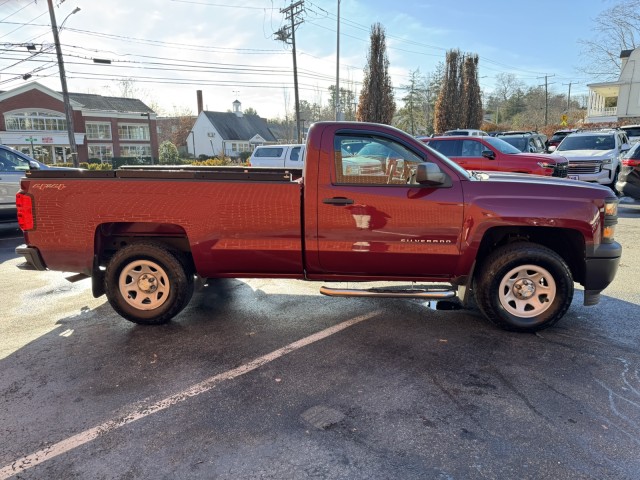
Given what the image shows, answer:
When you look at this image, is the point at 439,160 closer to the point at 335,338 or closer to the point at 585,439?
the point at 335,338

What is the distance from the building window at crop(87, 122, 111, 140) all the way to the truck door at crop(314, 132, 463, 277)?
57.3m

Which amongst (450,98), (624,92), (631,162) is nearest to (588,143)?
(631,162)

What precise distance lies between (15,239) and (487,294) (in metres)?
→ 9.77

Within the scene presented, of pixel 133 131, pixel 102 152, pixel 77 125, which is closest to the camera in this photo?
pixel 77 125

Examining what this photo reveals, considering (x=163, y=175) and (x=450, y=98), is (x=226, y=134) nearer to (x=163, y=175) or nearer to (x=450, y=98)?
(x=450, y=98)

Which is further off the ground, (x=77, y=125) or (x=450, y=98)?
(x=450, y=98)

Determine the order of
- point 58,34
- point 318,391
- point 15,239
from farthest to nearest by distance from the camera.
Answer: point 58,34 < point 15,239 < point 318,391

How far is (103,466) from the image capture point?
99.7 inches

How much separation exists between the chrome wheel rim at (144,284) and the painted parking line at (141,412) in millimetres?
1385

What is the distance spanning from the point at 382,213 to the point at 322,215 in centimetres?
57

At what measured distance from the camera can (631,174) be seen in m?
11.0

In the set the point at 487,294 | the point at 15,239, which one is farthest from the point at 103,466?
the point at 15,239

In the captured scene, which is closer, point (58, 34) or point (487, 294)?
point (487, 294)

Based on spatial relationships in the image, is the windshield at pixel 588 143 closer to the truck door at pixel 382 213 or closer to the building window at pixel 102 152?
the truck door at pixel 382 213
